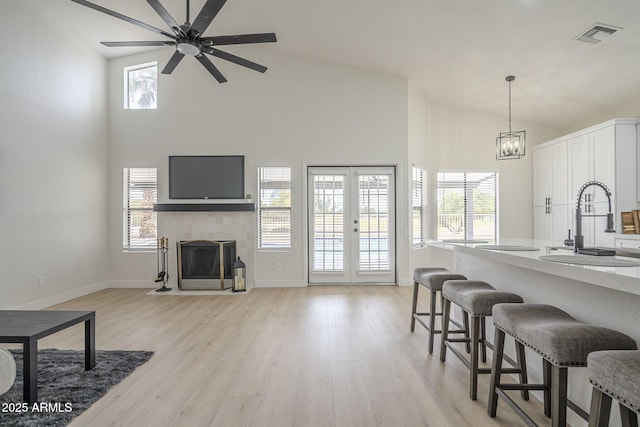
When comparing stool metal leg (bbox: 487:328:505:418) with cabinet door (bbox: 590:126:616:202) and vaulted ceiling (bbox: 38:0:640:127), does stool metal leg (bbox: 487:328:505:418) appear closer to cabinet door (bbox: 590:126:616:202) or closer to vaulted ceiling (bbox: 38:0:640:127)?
vaulted ceiling (bbox: 38:0:640:127)

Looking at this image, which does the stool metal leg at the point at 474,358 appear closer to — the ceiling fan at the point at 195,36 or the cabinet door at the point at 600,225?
the ceiling fan at the point at 195,36

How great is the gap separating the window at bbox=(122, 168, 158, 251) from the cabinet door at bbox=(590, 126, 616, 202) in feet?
23.0

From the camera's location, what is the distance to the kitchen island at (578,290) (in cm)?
152

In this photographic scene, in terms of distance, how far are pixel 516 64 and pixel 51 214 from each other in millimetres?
6758

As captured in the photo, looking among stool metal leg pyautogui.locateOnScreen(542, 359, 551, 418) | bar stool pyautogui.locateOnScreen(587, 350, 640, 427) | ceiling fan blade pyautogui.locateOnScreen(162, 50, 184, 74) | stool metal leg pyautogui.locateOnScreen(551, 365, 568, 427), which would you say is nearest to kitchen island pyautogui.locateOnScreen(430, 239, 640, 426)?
stool metal leg pyautogui.locateOnScreen(542, 359, 551, 418)

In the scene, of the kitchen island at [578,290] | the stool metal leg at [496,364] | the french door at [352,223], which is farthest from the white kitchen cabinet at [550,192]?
the stool metal leg at [496,364]

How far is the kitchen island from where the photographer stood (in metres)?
1.52

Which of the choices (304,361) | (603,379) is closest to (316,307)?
(304,361)

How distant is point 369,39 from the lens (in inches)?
193

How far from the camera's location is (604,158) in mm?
4914

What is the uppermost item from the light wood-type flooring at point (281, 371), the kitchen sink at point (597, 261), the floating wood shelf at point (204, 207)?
the floating wood shelf at point (204, 207)

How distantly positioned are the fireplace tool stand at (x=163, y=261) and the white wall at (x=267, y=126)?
0.49 ft

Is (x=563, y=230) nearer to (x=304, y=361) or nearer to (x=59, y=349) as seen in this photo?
(x=304, y=361)

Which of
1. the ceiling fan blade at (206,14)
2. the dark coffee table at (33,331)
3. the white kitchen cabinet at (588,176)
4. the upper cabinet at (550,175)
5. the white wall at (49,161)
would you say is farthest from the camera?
the upper cabinet at (550,175)
